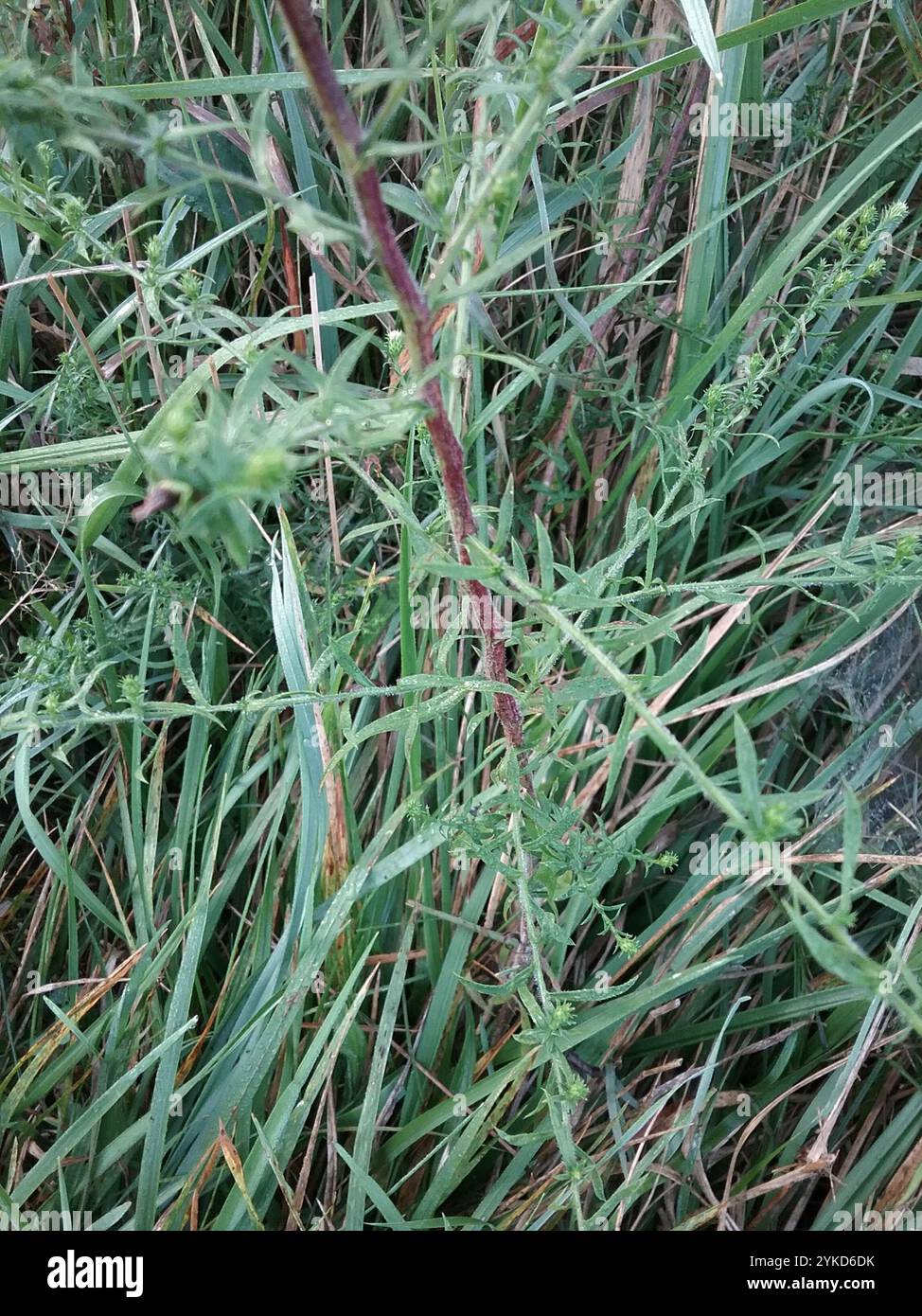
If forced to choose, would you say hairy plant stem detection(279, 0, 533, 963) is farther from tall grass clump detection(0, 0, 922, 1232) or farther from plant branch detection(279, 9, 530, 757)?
tall grass clump detection(0, 0, 922, 1232)

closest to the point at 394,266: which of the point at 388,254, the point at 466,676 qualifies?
the point at 388,254

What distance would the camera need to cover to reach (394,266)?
633 mm

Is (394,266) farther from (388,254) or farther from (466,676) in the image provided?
(466,676)

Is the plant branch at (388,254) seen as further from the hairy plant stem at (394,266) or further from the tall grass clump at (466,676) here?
the tall grass clump at (466,676)

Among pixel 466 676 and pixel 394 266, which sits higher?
pixel 394 266

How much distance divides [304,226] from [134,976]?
1.06 m

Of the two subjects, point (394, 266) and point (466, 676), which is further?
point (466, 676)

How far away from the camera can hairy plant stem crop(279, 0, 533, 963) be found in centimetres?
56

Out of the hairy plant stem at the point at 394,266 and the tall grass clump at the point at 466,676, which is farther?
the tall grass clump at the point at 466,676

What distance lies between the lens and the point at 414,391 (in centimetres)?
70

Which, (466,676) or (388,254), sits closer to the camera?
(388,254)

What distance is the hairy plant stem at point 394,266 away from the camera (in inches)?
22.0

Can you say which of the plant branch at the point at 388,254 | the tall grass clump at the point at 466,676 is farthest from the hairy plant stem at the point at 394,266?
the tall grass clump at the point at 466,676
